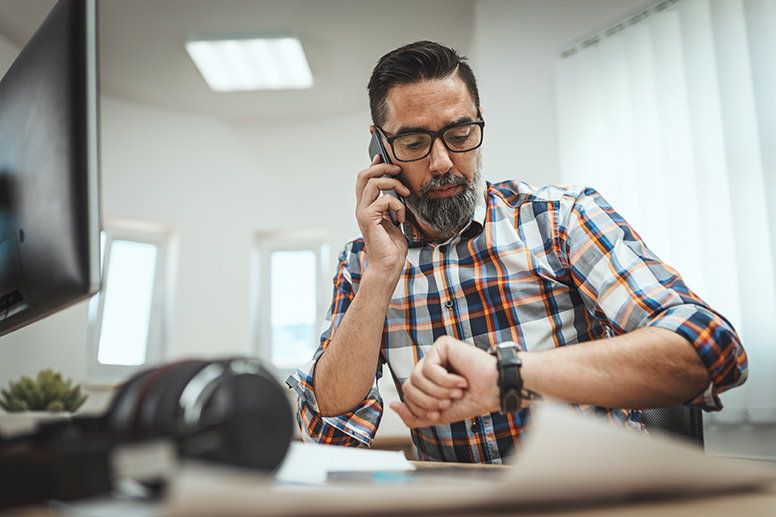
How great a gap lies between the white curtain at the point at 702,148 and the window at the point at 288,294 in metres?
2.45

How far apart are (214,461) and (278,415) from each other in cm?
6

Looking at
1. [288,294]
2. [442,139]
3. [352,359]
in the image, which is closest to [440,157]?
[442,139]

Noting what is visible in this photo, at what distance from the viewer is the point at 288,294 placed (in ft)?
14.7

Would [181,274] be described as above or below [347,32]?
below

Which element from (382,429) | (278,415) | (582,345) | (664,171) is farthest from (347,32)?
(278,415)

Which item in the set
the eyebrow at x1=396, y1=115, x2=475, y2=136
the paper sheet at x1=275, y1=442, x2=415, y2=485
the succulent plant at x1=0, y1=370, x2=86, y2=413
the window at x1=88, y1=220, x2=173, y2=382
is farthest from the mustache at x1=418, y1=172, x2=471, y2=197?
the window at x1=88, y1=220, x2=173, y2=382

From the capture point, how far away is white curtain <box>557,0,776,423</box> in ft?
6.28

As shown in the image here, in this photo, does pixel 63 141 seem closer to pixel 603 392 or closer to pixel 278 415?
pixel 278 415

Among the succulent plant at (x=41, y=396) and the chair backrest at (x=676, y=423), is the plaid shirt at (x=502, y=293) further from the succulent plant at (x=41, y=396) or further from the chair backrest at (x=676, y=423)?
the succulent plant at (x=41, y=396)

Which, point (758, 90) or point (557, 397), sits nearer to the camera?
point (557, 397)

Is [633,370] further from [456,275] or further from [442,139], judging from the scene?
[442,139]

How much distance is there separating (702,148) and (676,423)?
63.3 inches

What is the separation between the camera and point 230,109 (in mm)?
4320

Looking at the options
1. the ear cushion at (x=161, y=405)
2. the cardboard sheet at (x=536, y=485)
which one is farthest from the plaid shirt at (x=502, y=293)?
the ear cushion at (x=161, y=405)
